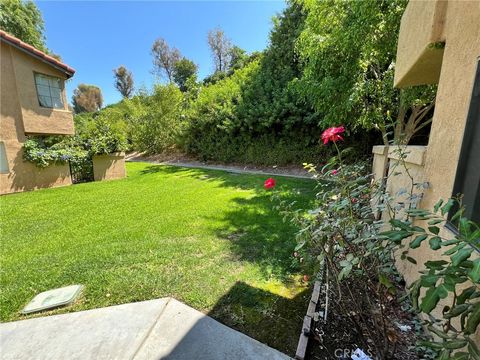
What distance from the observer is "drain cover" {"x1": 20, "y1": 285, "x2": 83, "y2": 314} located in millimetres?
A: 2624

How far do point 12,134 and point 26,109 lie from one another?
3.81ft

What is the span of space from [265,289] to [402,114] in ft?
21.4

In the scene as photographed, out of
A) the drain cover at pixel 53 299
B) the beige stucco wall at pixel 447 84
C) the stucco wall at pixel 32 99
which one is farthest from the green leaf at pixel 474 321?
the stucco wall at pixel 32 99

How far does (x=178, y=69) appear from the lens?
35250 millimetres

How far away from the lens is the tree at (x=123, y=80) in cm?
4184

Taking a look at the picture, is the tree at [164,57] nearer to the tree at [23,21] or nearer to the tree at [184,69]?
the tree at [184,69]

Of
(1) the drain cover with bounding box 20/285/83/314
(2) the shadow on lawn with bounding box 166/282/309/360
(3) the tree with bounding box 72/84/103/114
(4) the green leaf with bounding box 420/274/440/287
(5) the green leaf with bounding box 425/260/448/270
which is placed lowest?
(1) the drain cover with bounding box 20/285/83/314

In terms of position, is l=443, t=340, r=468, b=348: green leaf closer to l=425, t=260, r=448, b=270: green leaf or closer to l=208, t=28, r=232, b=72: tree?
l=425, t=260, r=448, b=270: green leaf

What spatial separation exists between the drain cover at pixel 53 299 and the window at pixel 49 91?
34.4 ft

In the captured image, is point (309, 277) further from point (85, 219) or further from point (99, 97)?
point (99, 97)

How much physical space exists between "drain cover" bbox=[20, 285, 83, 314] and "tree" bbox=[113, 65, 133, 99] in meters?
46.0

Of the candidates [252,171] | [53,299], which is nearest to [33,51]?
[252,171]

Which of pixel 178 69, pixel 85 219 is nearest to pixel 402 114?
pixel 85 219

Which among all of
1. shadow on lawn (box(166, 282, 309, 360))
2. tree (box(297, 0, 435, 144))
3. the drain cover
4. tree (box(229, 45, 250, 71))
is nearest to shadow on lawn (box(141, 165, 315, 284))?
shadow on lawn (box(166, 282, 309, 360))
